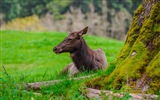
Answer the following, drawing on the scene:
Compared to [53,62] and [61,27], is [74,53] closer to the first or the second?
[53,62]

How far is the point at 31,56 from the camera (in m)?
22.4

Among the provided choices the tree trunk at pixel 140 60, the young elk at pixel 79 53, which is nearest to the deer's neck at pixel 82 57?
the young elk at pixel 79 53

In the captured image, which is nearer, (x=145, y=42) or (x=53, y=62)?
(x=145, y=42)

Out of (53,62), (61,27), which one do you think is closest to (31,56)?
(53,62)

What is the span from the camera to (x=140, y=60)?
23.4 feet

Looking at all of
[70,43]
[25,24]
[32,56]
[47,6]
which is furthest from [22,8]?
[70,43]

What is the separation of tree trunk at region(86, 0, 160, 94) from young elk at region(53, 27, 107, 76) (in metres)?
4.07

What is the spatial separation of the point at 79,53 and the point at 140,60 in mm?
5401

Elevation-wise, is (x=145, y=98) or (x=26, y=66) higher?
(x=145, y=98)

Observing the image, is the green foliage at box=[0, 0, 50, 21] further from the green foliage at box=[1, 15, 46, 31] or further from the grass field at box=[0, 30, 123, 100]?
the grass field at box=[0, 30, 123, 100]

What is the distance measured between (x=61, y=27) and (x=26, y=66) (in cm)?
4222

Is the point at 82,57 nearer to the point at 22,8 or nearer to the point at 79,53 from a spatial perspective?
the point at 79,53

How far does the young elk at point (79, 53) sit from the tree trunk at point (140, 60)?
4.07 m

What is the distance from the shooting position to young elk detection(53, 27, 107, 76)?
12141 millimetres
